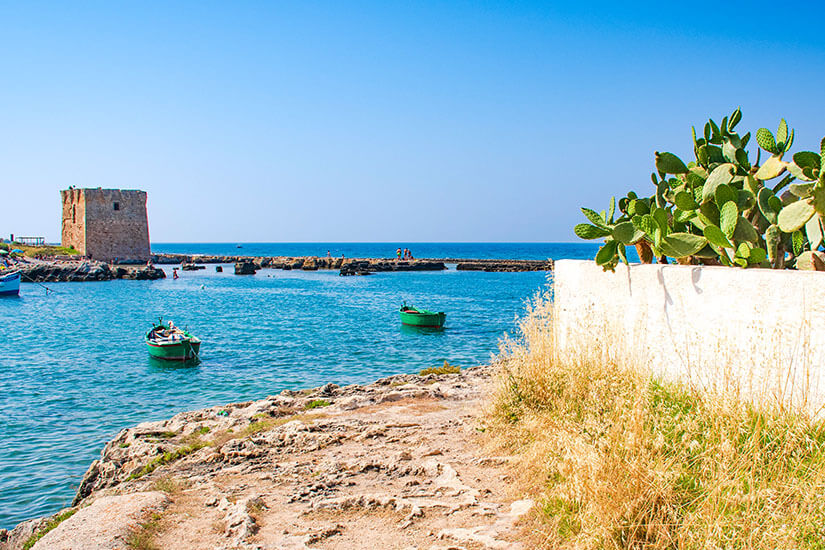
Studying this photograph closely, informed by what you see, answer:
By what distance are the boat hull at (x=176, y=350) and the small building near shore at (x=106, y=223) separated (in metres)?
52.5

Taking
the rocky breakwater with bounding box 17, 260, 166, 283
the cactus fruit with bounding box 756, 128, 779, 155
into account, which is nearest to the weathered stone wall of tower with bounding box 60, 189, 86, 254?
the rocky breakwater with bounding box 17, 260, 166, 283

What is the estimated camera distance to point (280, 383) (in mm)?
16625

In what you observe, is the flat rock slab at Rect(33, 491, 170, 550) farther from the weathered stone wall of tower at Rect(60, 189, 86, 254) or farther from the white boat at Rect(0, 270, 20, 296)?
the weathered stone wall of tower at Rect(60, 189, 86, 254)

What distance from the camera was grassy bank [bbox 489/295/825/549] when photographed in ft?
10.8

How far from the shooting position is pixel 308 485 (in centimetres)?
575

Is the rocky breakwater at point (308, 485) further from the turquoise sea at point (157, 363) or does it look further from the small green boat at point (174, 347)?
the small green boat at point (174, 347)

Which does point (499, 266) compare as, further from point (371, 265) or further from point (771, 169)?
point (771, 169)

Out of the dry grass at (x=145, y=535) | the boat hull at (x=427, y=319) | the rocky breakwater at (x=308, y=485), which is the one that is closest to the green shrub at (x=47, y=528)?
the rocky breakwater at (x=308, y=485)

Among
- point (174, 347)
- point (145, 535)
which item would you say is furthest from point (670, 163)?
point (174, 347)

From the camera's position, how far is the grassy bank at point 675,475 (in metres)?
3.29

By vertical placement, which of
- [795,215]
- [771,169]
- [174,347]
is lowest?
[174,347]

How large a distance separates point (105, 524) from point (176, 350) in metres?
16.2

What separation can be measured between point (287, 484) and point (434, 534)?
7.07 ft

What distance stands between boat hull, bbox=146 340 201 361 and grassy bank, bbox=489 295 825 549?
17.4 meters
